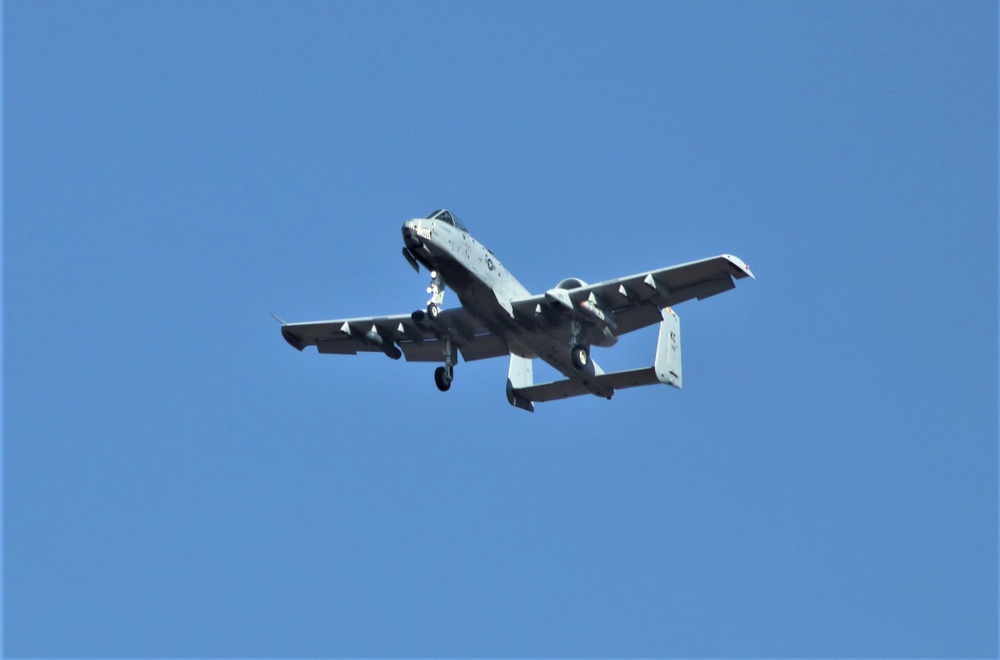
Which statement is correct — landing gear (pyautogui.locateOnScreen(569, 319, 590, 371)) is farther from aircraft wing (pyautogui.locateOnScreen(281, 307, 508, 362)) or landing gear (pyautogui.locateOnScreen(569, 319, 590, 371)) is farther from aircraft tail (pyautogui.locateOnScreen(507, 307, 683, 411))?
aircraft wing (pyautogui.locateOnScreen(281, 307, 508, 362))

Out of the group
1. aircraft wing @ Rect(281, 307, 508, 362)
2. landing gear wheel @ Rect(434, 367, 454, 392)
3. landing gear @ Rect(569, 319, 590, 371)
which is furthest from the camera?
aircraft wing @ Rect(281, 307, 508, 362)

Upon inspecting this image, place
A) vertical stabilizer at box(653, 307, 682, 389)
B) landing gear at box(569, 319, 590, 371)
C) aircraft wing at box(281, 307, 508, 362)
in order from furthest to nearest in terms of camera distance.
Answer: aircraft wing at box(281, 307, 508, 362) < vertical stabilizer at box(653, 307, 682, 389) < landing gear at box(569, 319, 590, 371)

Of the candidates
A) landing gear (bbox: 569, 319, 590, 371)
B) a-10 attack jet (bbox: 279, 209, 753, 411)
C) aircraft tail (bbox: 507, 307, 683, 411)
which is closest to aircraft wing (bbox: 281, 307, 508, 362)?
a-10 attack jet (bbox: 279, 209, 753, 411)

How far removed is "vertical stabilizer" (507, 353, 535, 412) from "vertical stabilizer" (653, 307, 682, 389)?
14.9 ft

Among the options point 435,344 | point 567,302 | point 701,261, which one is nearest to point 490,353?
point 435,344

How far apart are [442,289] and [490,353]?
4831 millimetres

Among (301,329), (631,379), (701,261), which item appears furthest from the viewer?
(301,329)

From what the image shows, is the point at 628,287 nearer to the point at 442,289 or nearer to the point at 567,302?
the point at 567,302

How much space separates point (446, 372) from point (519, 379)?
9.03 feet

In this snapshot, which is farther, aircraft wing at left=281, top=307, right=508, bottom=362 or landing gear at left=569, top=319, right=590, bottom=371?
aircraft wing at left=281, top=307, right=508, bottom=362

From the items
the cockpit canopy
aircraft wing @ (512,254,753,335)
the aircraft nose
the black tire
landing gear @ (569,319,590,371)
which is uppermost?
the cockpit canopy

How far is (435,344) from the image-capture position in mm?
53438

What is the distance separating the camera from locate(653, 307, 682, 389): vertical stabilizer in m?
50.5

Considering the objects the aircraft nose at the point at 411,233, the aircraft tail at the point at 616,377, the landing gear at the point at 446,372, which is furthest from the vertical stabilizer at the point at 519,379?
the aircraft nose at the point at 411,233
